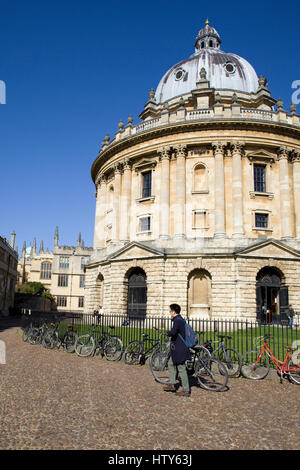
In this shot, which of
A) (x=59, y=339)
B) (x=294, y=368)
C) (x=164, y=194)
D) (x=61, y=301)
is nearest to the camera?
(x=294, y=368)

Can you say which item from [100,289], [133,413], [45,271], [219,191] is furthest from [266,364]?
[45,271]

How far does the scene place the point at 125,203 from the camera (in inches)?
1244

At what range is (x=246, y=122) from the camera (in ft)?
92.1

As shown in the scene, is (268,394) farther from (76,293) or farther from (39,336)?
(76,293)

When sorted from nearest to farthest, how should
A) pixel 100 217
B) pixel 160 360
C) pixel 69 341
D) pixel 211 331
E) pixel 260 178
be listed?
pixel 160 360, pixel 69 341, pixel 211 331, pixel 260 178, pixel 100 217

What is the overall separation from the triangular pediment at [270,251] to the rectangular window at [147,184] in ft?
Answer: 33.5

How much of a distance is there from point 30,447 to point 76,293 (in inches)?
2823

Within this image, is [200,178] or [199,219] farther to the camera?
[200,178]

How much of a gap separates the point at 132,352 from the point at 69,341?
13.0 feet

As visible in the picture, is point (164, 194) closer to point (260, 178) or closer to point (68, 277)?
point (260, 178)

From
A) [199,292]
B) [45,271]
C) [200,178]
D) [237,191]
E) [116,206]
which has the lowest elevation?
[199,292]

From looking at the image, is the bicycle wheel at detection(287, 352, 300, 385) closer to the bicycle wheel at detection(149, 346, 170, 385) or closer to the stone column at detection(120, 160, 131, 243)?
the bicycle wheel at detection(149, 346, 170, 385)

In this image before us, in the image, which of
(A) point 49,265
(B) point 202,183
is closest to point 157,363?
(B) point 202,183

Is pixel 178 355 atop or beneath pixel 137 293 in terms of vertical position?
beneath
